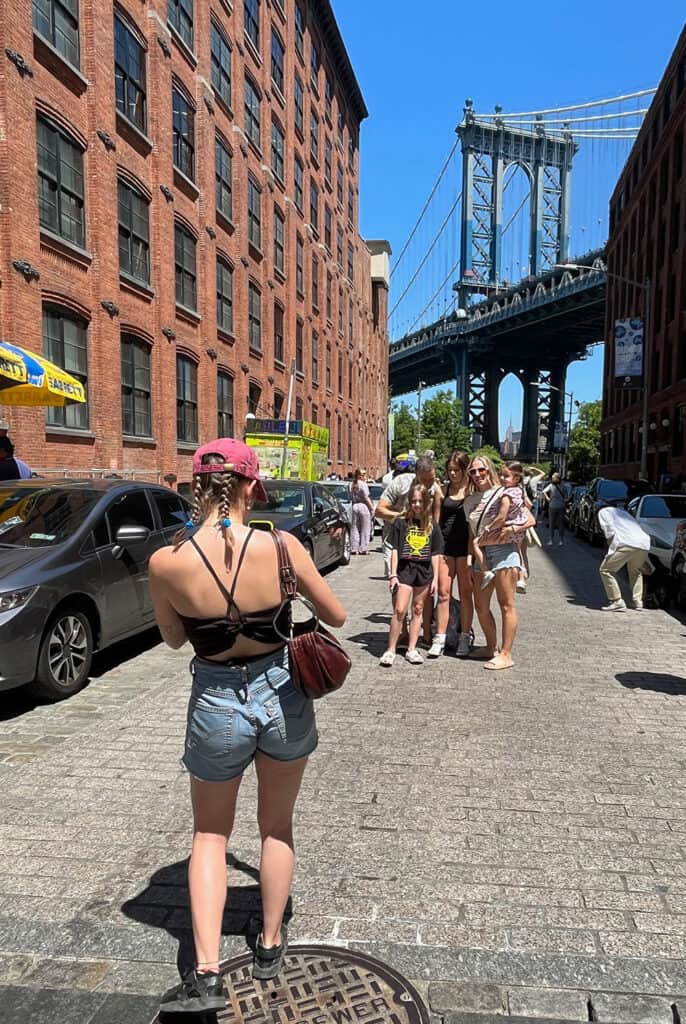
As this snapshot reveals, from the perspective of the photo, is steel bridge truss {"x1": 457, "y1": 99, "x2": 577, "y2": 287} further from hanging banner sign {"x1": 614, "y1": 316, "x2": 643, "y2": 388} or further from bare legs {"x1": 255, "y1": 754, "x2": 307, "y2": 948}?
bare legs {"x1": 255, "y1": 754, "x2": 307, "y2": 948}

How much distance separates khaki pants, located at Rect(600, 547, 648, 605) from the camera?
9727 mm

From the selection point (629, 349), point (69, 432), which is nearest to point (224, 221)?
point (69, 432)

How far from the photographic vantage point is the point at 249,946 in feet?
8.86

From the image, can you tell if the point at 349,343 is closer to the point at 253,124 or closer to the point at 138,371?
the point at 253,124

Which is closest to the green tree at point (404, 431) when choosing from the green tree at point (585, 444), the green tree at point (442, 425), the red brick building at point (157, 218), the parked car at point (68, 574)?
the green tree at point (442, 425)

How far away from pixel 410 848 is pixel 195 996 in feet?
4.60

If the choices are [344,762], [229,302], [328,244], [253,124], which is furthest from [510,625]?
[328,244]

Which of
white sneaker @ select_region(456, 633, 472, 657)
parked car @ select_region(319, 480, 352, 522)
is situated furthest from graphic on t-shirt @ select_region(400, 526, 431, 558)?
parked car @ select_region(319, 480, 352, 522)

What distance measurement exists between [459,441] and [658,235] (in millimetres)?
32360

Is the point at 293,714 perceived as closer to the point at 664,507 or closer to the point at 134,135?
the point at 664,507

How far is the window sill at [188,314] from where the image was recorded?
2111 cm

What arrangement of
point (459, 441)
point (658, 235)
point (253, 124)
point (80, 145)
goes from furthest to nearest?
1. point (459, 441)
2. point (658, 235)
3. point (253, 124)
4. point (80, 145)

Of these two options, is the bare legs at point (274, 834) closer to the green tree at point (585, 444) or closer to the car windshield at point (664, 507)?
the car windshield at point (664, 507)

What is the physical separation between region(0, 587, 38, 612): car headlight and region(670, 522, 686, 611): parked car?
8.12 m
